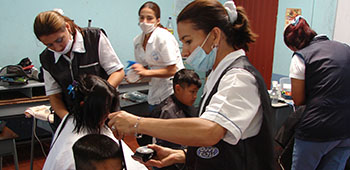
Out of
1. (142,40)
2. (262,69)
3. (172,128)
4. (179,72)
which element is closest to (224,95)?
(172,128)

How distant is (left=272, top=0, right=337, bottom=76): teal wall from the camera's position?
318 cm

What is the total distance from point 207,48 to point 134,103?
193 centimetres

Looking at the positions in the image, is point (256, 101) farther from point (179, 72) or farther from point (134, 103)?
point (134, 103)

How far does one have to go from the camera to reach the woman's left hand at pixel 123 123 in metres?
0.97

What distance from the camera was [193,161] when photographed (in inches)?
43.5

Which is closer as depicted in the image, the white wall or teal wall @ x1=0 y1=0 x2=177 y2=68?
the white wall

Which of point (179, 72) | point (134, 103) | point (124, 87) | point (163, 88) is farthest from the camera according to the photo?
point (124, 87)

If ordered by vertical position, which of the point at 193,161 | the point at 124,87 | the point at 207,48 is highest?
the point at 207,48

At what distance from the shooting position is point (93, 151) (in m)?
1.16

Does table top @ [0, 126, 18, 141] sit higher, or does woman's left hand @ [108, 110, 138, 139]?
woman's left hand @ [108, 110, 138, 139]

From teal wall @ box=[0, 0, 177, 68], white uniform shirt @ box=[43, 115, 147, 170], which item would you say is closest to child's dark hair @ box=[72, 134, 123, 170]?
white uniform shirt @ box=[43, 115, 147, 170]

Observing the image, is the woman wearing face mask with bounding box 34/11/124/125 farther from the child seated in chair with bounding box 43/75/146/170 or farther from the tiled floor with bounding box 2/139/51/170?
the tiled floor with bounding box 2/139/51/170

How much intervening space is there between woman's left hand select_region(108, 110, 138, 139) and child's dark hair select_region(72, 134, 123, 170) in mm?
177

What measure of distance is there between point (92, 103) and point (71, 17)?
2.43 metres
